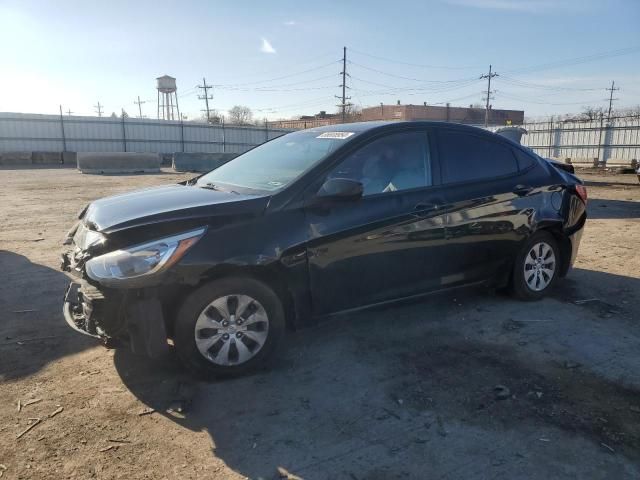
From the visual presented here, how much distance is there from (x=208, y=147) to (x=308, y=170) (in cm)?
3827

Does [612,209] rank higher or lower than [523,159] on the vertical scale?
lower

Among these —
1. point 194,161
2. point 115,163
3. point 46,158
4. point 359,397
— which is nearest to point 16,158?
point 46,158

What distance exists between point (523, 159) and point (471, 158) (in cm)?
77

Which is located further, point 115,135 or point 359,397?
point 115,135

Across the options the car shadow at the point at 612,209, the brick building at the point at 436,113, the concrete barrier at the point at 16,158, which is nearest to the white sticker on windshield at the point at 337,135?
the car shadow at the point at 612,209

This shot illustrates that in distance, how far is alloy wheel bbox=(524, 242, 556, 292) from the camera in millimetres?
5012

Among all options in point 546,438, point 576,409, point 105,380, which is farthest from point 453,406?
point 105,380

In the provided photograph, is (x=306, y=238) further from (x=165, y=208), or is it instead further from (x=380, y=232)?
(x=165, y=208)

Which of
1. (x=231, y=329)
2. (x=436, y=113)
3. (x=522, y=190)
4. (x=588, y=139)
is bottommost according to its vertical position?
(x=231, y=329)

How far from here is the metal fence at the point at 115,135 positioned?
3450cm

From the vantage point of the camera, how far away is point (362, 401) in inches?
128

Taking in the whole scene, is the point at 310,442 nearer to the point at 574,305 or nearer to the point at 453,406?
the point at 453,406

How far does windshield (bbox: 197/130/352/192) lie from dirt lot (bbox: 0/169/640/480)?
1.36 meters

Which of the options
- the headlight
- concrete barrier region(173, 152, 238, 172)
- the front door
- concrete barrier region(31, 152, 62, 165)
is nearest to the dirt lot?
the front door
